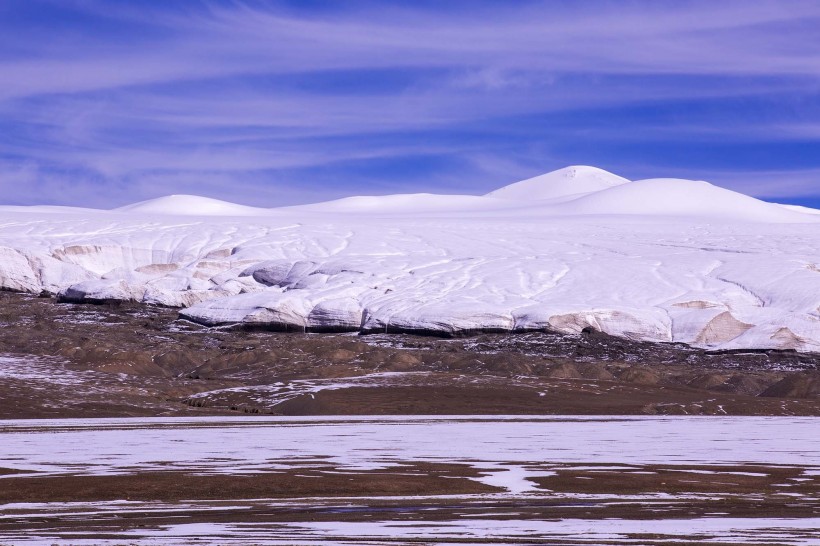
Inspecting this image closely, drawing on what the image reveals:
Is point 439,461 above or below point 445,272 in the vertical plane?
below

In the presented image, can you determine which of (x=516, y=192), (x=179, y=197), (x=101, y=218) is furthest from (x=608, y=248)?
(x=516, y=192)

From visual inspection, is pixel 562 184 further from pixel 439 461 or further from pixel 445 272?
pixel 439 461

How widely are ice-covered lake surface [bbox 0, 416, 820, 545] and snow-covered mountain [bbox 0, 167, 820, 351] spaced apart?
20111mm

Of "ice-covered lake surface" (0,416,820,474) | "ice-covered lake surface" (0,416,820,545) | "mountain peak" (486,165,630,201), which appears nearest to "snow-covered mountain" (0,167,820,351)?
"ice-covered lake surface" (0,416,820,545)

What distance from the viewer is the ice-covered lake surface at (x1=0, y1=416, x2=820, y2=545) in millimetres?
13398

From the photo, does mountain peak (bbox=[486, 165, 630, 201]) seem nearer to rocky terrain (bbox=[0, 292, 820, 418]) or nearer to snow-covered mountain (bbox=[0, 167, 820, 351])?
snow-covered mountain (bbox=[0, 167, 820, 351])

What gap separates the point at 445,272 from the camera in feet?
226

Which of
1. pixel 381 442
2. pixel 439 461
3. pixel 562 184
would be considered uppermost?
pixel 562 184

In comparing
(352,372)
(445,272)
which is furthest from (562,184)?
(352,372)

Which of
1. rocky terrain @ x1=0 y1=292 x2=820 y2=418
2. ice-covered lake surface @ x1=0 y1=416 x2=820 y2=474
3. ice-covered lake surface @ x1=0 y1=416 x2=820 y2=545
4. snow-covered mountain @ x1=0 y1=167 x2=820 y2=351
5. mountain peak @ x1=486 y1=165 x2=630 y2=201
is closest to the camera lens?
ice-covered lake surface @ x1=0 y1=416 x2=820 y2=545

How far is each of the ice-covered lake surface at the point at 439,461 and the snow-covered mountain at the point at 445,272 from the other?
20111mm

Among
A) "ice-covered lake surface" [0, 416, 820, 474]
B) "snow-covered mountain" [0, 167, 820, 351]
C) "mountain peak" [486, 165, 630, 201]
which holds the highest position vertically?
"mountain peak" [486, 165, 630, 201]

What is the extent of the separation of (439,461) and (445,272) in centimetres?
4648

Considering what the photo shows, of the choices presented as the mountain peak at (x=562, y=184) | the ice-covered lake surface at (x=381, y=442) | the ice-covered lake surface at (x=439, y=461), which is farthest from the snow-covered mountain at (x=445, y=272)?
the mountain peak at (x=562, y=184)
